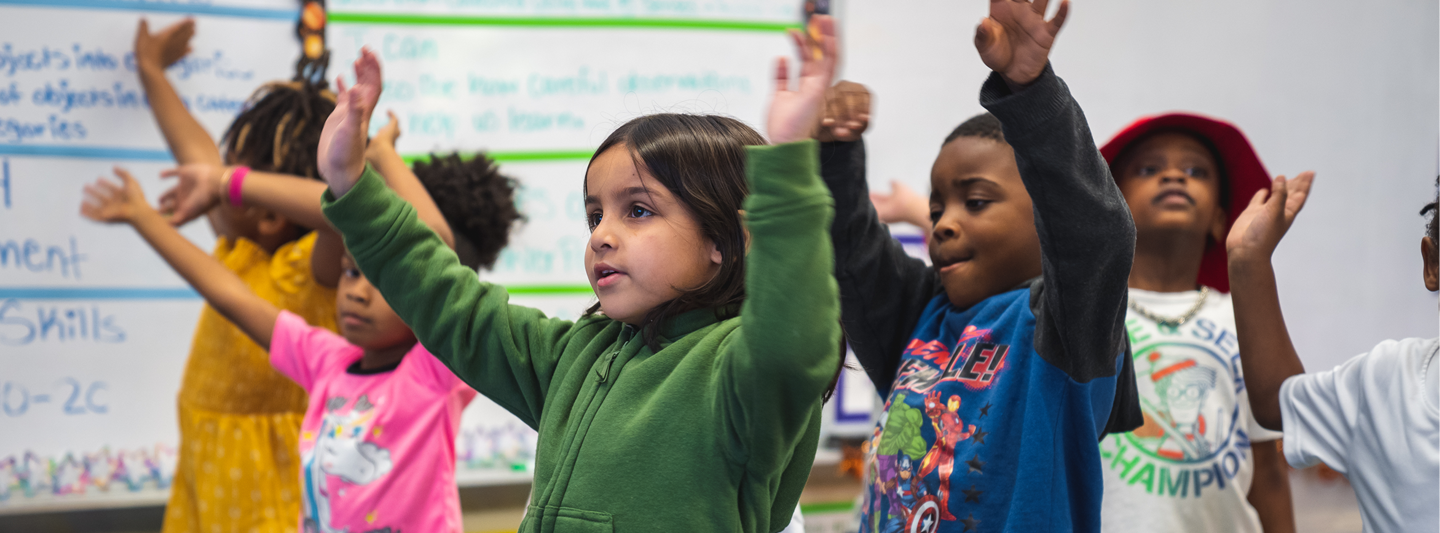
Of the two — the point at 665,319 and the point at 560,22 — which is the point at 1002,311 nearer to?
the point at 665,319

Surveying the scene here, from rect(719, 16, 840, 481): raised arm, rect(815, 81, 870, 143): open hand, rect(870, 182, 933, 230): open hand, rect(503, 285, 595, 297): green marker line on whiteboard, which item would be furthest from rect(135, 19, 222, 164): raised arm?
rect(719, 16, 840, 481): raised arm

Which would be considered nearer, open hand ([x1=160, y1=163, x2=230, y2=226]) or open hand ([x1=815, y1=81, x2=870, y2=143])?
open hand ([x1=815, y1=81, x2=870, y2=143])

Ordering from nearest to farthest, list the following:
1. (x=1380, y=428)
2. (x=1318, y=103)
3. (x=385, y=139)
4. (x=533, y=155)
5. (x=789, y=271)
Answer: (x=789, y=271) < (x=1380, y=428) < (x=385, y=139) < (x=533, y=155) < (x=1318, y=103)

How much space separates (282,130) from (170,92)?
39 cm

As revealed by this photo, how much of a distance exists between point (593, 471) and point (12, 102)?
1.79 meters

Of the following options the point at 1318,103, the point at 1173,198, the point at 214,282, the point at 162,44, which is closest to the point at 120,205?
the point at 214,282

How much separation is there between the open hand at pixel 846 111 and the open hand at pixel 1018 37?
0.43 ft

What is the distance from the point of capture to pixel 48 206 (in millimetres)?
1861

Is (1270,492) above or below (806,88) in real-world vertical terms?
below

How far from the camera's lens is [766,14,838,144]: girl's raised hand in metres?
0.65

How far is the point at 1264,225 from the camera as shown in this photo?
110 centimetres

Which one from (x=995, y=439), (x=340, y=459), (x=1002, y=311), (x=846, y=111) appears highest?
(x=846, y=111)

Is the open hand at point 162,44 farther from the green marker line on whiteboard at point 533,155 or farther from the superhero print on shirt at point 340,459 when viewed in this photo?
the superhero print on shirt at point 340,459

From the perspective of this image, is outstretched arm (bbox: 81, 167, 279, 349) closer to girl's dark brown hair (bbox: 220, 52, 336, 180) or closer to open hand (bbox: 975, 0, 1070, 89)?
girl's dark brown hair (bbox: 220, 52, 336, 180)
